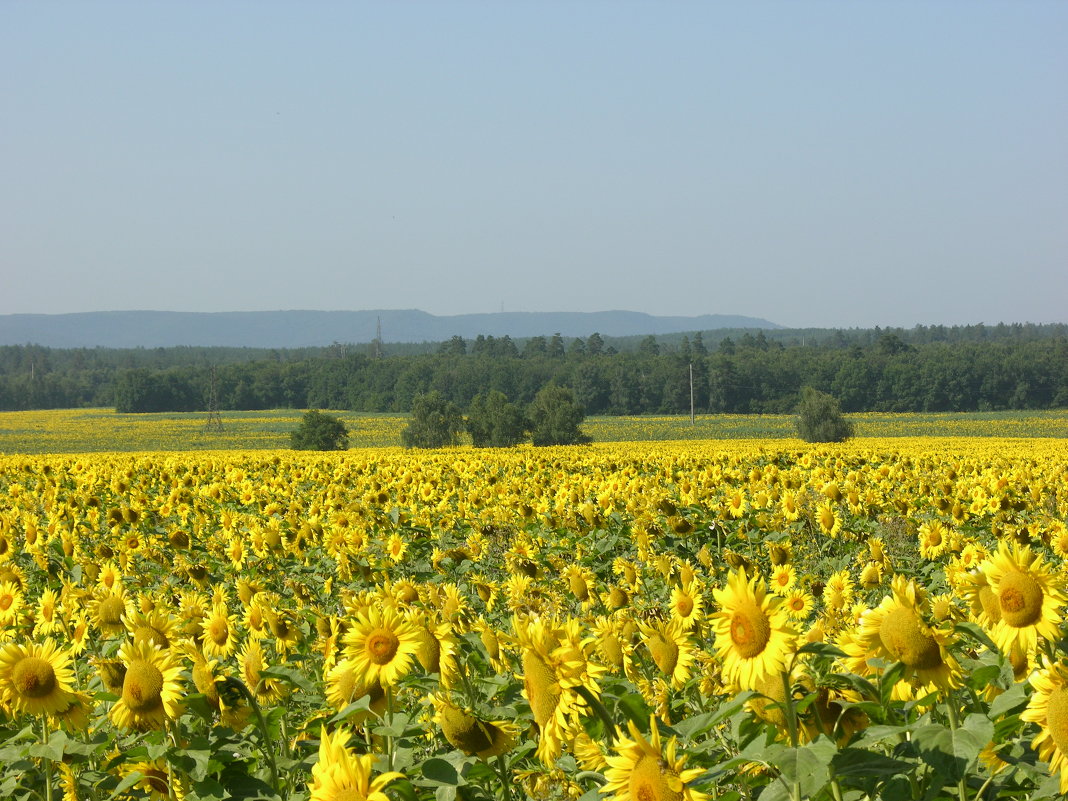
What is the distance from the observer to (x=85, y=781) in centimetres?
349

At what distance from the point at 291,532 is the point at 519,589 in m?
4.24

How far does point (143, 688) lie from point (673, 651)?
166 cm

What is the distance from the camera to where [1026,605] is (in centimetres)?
263

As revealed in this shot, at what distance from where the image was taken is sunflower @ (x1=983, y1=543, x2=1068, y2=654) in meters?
2.63

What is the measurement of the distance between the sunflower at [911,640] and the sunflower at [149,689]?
5.90ft

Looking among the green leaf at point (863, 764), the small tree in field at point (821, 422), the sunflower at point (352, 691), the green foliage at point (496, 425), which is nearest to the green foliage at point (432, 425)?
the green foliage at point (496, 425)

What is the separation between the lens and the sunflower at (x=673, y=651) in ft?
11.4

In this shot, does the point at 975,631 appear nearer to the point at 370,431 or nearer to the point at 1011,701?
the point at 1011,701

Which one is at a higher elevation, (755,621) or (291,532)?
(755,621)

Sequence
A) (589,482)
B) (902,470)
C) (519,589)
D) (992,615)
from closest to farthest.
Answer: (992,615)
(519,589)
(589,482)
(902,470)

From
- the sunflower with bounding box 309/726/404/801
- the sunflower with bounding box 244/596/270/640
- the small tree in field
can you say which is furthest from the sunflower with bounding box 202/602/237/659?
the small tree in field

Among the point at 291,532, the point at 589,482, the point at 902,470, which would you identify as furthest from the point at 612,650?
the point at 902,470

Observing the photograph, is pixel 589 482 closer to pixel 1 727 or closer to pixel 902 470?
pixel 902 470

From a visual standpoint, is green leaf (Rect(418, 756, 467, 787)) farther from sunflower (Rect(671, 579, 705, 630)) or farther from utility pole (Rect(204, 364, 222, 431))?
utility pole (Rect(204, 364, 222, 431))
